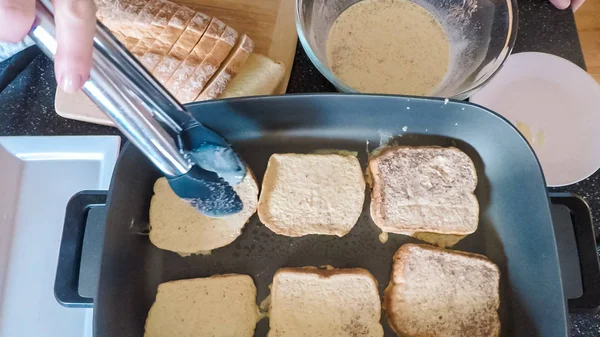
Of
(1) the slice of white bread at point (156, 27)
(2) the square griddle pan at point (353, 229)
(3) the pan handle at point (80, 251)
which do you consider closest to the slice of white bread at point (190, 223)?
(2) the square griddle pan at point (353, 229)

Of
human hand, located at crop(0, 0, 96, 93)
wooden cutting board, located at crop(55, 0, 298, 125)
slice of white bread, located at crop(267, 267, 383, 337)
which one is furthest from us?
wooden cutting board, located at crop(55, 0, 298, 125)

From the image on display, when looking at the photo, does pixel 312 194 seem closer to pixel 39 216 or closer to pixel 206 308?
pixel 206 308

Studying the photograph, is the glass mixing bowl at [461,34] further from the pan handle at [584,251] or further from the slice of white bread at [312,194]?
the pan handle at [584,251]

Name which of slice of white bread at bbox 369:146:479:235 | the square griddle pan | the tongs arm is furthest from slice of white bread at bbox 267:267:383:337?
the tongs arm

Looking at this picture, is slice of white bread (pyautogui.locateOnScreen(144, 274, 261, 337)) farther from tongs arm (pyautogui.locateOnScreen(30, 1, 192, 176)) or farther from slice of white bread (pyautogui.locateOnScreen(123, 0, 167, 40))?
slice of white bread (pyautogui.locateOnScreen(123, 0, 167, 40))

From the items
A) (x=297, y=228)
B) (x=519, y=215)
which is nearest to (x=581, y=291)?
(x=519, y=215)

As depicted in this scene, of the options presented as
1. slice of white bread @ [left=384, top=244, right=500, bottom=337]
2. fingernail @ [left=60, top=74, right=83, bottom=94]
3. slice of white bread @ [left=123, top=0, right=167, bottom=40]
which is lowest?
slice of white bread @ [left=384, top=244, right=500, bottom=337]

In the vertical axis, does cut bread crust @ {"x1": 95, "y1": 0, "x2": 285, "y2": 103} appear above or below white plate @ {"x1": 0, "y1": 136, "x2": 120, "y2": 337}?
Answer: above
